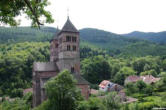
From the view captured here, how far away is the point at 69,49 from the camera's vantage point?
37562 mm

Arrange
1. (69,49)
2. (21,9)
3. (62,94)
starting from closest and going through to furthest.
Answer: (21,9), (62,94), (69,49)

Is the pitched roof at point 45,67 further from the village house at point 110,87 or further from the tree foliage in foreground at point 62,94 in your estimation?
the village house at point 110,87

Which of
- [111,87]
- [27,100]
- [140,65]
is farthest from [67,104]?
[140,65]

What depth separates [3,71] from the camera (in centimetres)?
6838

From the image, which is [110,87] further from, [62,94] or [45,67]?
[62,94]

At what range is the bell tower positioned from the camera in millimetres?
37094

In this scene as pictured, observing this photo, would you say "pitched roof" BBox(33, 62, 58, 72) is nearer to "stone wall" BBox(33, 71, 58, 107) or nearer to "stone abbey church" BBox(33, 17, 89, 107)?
"stone abbey church" BBox(33, 17, 89, 107)

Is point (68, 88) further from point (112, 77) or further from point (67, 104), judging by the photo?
point (112, 77)

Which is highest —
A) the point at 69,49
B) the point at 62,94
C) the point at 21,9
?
the point at 21,9

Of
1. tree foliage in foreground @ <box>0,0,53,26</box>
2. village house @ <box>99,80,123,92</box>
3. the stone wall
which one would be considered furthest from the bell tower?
village house @ <box>99,80,123,92</box>

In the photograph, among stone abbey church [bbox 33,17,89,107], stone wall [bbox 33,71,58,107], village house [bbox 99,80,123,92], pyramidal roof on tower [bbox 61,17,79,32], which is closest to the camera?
stone abbey church [bbox 33,17,89,107]

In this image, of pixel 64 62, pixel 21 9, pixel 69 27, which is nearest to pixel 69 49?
pixel 64 62

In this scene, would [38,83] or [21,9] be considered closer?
[21,9]

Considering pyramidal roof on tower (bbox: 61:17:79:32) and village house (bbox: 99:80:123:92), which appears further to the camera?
village house (bbox: 99:80:123:92)
